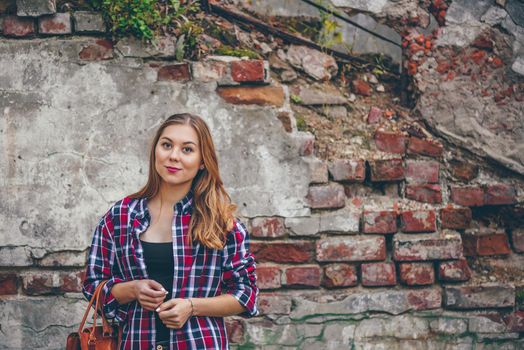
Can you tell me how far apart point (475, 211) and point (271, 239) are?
0.99 meters

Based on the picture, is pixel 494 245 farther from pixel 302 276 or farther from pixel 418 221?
pixel 302 276

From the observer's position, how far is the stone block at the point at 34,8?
280 cm

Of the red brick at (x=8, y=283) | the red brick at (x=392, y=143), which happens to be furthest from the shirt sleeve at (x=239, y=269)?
the red brick at (x=8, y=283)

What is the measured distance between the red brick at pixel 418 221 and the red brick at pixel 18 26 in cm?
189

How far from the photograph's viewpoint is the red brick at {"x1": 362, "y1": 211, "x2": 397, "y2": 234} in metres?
2.86

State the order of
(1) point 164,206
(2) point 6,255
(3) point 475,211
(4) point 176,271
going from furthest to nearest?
1. (3) point 475,211
2. (2) point 6,255
3. (1) point 164,206
4. (4) point 176,271

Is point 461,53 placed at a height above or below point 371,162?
above

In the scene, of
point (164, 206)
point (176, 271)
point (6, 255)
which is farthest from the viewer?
point (6, 255)

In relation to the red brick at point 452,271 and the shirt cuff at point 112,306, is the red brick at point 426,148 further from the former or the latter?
the shirt cuff at point 112,306

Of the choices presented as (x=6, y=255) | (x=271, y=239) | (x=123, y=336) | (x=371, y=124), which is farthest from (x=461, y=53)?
(x=6, y=255)

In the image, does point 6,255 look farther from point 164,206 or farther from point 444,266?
point 444,266

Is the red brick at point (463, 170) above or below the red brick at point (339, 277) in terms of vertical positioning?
above

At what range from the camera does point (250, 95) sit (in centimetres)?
286

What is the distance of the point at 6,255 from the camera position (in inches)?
110
